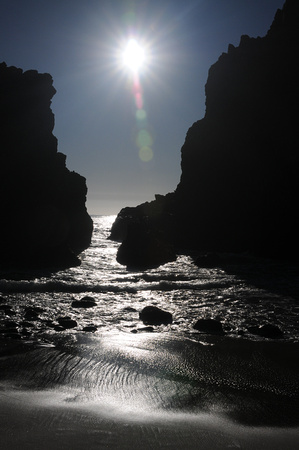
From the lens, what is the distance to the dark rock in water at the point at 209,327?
10453mm

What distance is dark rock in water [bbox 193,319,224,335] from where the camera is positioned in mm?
10453

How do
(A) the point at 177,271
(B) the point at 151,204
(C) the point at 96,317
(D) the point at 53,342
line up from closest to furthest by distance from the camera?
1. (D) the point at 53,342
2. (C) the point at 96,317
3. (A) the point at 177,271
4. (B) the point at 151,204

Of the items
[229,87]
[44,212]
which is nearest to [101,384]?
[44,212]

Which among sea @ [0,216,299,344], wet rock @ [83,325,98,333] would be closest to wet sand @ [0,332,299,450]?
wet rock @ [83,325,98,333]

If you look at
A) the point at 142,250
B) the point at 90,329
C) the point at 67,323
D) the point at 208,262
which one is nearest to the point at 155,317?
the point at 90,329

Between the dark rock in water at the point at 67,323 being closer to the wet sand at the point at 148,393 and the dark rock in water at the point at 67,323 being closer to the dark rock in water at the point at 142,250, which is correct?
the wet sand at the point at 148,393

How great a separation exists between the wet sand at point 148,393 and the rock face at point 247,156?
32380 millimetres

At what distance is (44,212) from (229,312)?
2888cm

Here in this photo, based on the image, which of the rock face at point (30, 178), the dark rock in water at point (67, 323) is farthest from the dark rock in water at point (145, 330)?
the rock face at point (30, 178)

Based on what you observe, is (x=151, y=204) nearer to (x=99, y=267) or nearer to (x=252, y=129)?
(x=252, y=129)

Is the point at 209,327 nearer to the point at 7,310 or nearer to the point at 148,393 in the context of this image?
the point at 148,393

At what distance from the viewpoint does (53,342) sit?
889 centimetres

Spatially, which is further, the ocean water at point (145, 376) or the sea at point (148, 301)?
the sea at point (148, 301)

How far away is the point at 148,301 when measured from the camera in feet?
51.4
